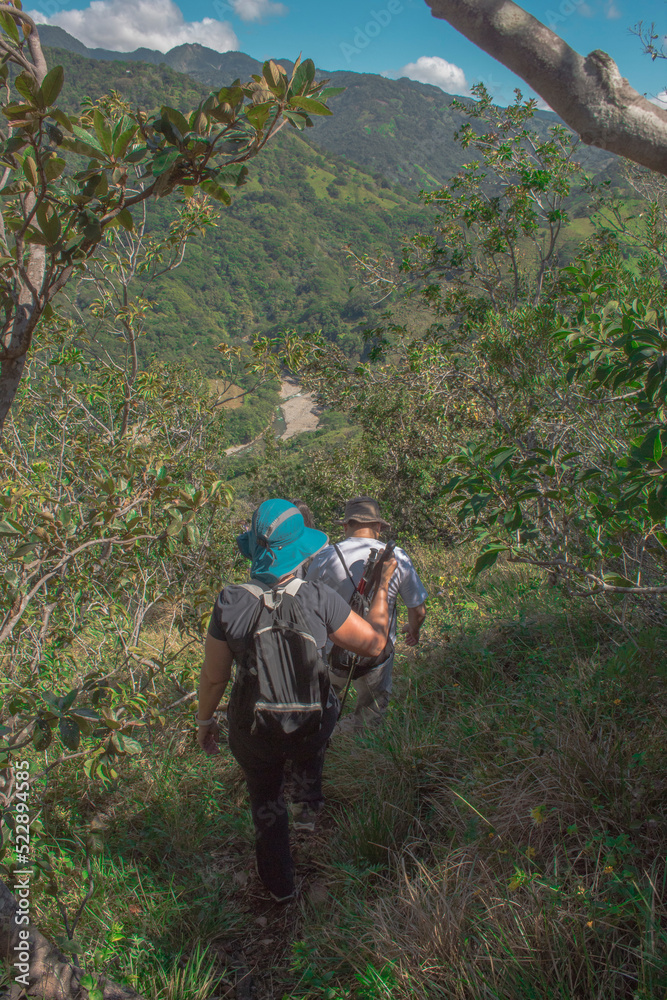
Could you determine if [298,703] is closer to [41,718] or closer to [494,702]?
[41,718]

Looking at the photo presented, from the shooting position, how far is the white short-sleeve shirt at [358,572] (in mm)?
2990

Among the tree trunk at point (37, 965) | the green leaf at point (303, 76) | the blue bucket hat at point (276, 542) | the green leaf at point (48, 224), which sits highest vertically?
the green leaf at point (303, 76)

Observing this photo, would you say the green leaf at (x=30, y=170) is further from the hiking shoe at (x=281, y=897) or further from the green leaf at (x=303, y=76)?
the hiking shoe at (x=281, y=897)

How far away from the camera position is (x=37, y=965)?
1395mm

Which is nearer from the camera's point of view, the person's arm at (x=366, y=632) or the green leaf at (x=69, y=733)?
the green leaf at (x=69, y=733)

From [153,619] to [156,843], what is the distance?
4739mm

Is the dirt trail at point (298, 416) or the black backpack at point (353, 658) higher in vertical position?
the black backpack at point (353, 658)

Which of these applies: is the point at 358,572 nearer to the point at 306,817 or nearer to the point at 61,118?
the point at 306,817

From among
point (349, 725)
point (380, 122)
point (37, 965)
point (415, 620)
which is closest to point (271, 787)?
point (37, 965)

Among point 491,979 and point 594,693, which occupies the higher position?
point 594,693

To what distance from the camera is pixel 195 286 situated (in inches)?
2778

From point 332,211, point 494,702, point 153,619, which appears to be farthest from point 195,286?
point 494,702

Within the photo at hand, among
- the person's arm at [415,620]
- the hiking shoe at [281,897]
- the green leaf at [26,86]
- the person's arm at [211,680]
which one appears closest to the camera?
the green leaf at [26,86]

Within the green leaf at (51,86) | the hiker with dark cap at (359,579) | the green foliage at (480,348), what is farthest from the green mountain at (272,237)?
the green leaf at (51,86)
